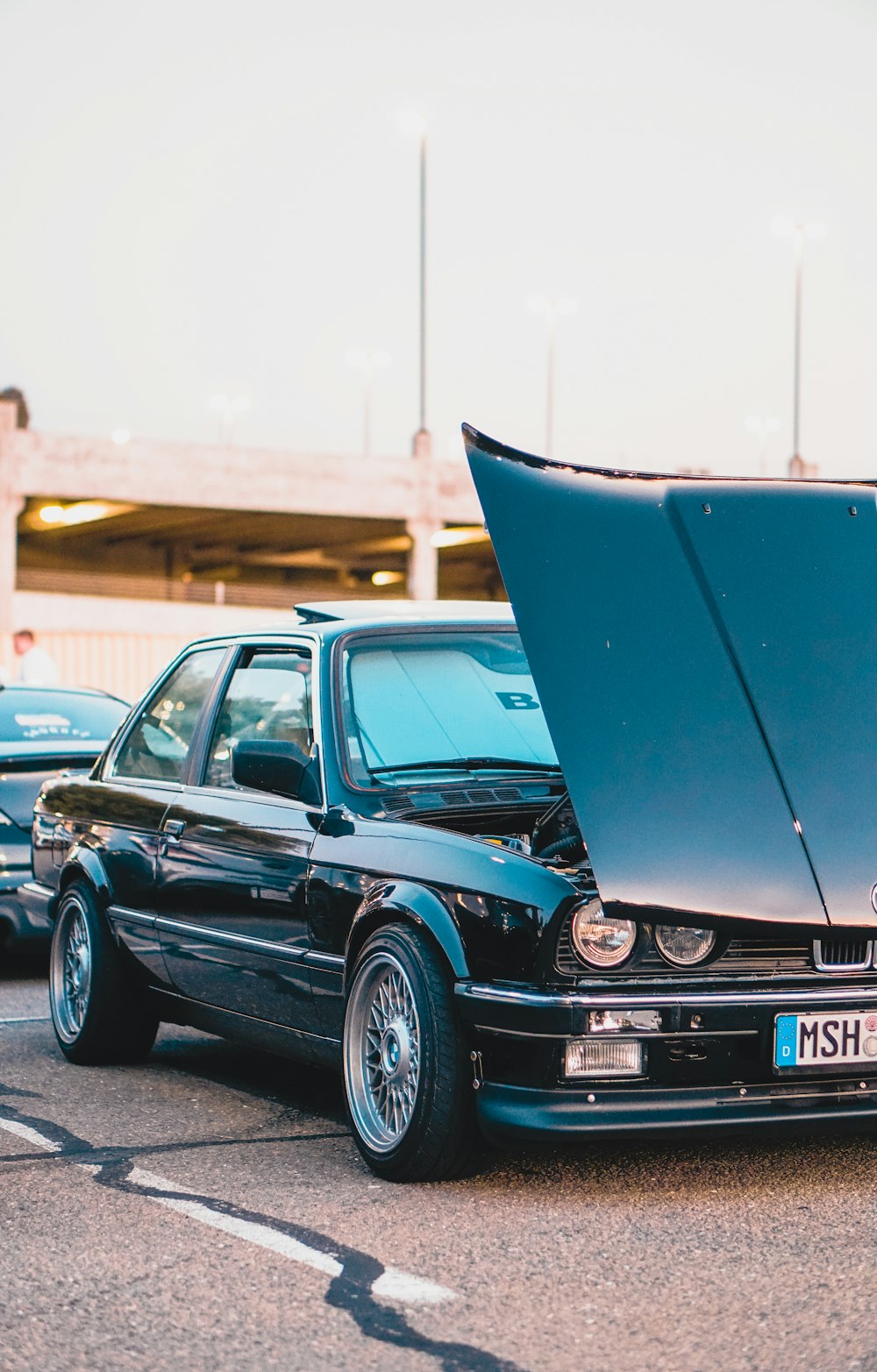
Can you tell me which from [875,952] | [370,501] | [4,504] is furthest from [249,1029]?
[370,501]

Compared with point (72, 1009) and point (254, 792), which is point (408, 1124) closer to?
point (254, 792)

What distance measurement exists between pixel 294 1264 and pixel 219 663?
2942 mm

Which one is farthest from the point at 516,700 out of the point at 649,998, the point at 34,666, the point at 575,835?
the point at 34,666

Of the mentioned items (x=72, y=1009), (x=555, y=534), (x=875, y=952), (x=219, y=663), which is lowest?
(x=72, y=1009)

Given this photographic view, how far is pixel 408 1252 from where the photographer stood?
4445 mm

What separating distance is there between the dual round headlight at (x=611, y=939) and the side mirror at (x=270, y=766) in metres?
1.26

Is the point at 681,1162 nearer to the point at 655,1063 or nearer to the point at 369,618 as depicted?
the point at 655,1063

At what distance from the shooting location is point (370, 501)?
4078cm

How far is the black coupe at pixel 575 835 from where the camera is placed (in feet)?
15.9

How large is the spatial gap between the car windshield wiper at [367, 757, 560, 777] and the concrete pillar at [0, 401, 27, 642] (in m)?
30.9

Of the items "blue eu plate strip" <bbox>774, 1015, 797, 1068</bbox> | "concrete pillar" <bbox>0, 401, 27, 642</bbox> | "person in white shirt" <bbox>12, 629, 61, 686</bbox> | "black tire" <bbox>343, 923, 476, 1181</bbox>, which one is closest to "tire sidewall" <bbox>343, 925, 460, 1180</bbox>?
"black tire" <bbox>343, 923, 476, 1181</bbox>

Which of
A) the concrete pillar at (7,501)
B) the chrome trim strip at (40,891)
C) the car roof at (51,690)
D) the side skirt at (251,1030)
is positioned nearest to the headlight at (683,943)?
the side skirt at (251,1030)

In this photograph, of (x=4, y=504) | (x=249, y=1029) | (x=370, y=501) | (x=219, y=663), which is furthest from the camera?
(x=370, y=501)

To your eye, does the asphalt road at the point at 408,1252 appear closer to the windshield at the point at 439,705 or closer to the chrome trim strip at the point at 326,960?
the chrome trim strip at the point at 326,960
